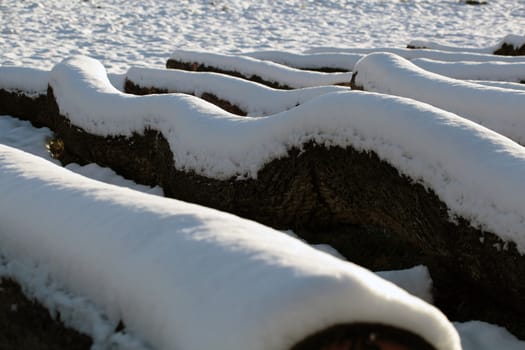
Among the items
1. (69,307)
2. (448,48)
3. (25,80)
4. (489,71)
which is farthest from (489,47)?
(69,307)

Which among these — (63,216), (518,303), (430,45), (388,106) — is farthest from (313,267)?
(430,45)

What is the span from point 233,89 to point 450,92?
2.73m

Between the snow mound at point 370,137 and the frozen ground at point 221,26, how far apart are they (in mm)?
7692

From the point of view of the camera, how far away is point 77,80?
7090 millimetres

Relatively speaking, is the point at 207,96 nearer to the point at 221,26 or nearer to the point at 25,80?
the point at 25,80

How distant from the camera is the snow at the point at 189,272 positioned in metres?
1.72

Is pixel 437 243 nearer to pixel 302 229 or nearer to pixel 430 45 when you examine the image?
pixel 302 229

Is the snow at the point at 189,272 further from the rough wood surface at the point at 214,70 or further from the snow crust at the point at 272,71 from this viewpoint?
the rough wood surface at the point at 214,70

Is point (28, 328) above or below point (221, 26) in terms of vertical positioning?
above

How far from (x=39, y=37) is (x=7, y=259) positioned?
13749mm

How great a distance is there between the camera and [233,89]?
24.6ft

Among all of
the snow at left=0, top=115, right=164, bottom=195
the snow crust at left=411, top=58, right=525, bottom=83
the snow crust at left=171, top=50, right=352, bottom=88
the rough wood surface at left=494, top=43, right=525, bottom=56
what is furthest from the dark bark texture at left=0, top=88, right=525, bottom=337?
the rough wood surface at left=494, top=43, right=525, bottom=56

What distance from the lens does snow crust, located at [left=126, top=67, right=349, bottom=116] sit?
272 inches

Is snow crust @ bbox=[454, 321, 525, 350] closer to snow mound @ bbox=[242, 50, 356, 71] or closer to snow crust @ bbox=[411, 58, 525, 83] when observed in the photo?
snow crust @ bbox=[411, 58, 525, 83]
